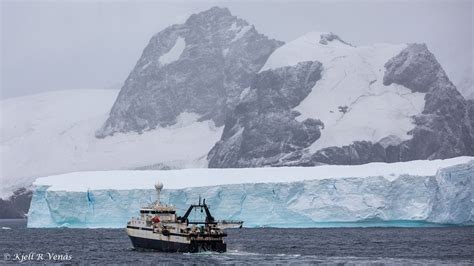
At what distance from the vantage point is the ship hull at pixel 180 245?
81750mm

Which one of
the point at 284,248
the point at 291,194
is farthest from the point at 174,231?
the point at 291,194

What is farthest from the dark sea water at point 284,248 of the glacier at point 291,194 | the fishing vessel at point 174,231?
the glacier at point 291,194

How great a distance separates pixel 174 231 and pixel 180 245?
127 cm

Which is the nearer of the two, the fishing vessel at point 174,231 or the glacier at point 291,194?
the fishing vessel at point 174,231

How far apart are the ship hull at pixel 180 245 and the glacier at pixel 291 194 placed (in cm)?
2886

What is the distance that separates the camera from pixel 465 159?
11494 cm

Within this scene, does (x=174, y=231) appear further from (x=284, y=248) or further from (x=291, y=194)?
(x=291, y=194)

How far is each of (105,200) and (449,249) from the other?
43.8 meters

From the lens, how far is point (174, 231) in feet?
274

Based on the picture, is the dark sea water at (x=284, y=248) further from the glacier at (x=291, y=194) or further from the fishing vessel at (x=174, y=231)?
the glacier at (x=291, y=194)

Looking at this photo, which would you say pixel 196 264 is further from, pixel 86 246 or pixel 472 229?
pixel 472 229

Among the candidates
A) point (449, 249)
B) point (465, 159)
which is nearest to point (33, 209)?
point (465, 159)

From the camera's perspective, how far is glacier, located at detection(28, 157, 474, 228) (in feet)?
362

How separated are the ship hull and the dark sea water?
2.64ft
